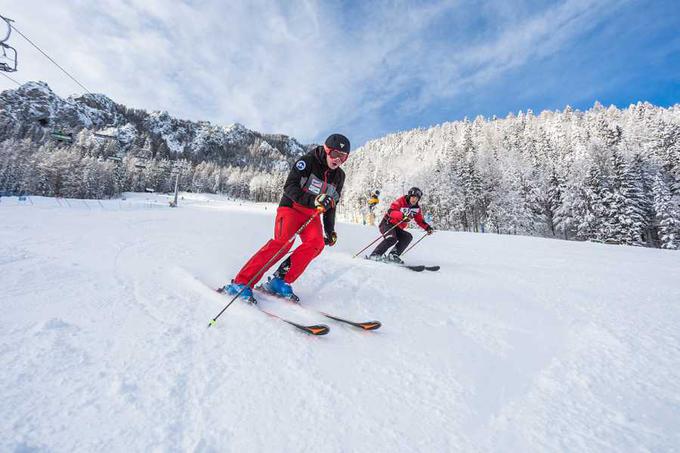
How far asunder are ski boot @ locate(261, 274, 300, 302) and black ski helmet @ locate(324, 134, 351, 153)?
6.22 ft

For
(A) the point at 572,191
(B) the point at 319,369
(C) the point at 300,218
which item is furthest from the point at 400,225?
(A) the point at 572,191

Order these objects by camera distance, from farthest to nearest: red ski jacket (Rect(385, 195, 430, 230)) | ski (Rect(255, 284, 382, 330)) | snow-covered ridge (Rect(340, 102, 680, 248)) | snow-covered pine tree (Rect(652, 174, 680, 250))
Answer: snow-covered ridge (Rect(340, 102, 680, 248)) < snow-covered pine tree (Rect(652, 174, 680, 250)) < red ski jacket (Rect(385, 195, 430, 230)) < ski (Rect(255, 284, 382, 330))

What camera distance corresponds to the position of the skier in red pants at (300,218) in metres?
3.69

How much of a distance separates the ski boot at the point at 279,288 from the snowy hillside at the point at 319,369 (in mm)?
300

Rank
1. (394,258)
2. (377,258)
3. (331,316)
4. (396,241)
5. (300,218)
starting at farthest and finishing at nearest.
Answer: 1. (396,241)
2. (377,258)
3. (394,258)
4. (300,218)
5. (331,316)

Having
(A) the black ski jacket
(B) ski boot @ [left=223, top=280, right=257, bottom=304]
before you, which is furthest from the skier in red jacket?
(B) ski boot @ [left=223, top=280, right=257, bottom=304]

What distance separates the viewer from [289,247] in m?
3.87

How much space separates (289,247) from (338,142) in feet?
5.07

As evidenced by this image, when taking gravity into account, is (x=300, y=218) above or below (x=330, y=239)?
above

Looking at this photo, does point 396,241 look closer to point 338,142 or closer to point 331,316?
point 338,142

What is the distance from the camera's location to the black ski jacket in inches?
153

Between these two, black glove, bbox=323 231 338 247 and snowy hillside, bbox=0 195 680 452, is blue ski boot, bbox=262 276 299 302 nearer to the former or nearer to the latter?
snowy hillside, bbox=0 195 680 452

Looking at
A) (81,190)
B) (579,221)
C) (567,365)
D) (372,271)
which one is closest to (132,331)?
(567,365)

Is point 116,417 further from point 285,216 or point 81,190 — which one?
point 81,190
